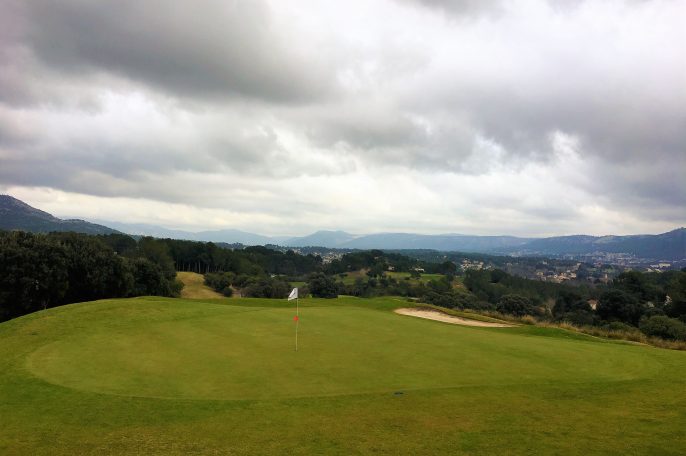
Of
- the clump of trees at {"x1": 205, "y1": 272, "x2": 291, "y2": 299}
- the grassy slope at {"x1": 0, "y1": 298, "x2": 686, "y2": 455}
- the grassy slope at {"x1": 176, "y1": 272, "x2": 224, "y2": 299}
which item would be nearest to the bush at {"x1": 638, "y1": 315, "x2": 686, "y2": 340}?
the grassy slope at {"x1": 0, "y1": 298, "x2": 686, "y2": 455}

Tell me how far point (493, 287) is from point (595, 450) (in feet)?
457

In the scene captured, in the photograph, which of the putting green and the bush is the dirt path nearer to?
the putting green

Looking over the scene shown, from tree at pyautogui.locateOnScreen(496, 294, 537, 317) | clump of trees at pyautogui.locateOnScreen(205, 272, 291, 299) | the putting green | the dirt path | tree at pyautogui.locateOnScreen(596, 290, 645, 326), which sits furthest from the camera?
clump of trees at pyautogui.locateOnScreen(205, 272, 291, 299)

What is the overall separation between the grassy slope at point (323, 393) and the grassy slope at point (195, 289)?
198ft

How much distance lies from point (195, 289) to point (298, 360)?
74.4m

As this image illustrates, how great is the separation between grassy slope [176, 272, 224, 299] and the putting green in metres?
60.1

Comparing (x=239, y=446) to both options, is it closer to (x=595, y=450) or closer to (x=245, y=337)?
(x=595, y=450)

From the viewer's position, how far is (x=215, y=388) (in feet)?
37.9

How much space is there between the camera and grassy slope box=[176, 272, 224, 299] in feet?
255

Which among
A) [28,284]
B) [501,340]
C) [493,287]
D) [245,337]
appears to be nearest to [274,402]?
[245,337]

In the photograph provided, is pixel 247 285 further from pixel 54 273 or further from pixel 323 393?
pixel 323 393

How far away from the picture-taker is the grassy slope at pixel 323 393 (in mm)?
8633

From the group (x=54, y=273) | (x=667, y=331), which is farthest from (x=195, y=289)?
(x=667, y=331)

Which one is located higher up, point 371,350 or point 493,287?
point 371,350
